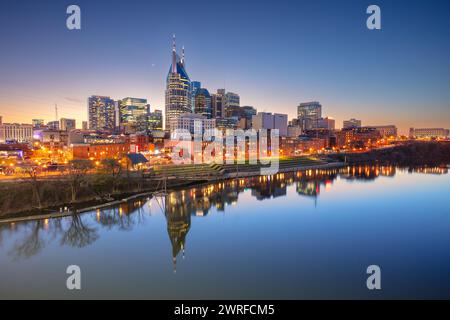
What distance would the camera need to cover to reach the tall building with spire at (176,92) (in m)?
109

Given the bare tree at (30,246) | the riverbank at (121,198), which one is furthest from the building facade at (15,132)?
the bare tree at (30,246)

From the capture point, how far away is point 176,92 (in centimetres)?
10919

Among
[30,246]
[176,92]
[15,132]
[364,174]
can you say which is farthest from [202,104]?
[30,246]

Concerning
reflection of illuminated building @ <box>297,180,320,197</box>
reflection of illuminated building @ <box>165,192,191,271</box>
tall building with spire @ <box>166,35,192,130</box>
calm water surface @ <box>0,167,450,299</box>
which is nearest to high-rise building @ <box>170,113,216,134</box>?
tall building with spire @ <box>166,35,192,130</box>

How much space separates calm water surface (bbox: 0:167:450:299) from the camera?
26.2 feet

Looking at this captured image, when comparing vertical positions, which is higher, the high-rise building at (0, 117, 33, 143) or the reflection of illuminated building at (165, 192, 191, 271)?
the high-rise building at (0, 117, 33, 143)

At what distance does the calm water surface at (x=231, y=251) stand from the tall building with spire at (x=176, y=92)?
306ft

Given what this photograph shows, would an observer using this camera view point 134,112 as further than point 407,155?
Yes

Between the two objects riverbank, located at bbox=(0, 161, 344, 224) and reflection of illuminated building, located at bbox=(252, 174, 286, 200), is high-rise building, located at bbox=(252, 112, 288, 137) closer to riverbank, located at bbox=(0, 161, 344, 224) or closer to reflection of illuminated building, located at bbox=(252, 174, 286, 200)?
riverbank, located at bbox=(0, 161, 344, 224)

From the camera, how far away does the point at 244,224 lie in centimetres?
1488

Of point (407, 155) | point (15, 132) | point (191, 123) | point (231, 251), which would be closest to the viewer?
point (231, 251)

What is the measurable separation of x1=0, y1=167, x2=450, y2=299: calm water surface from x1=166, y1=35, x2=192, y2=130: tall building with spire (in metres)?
93.1

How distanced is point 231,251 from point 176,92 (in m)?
105

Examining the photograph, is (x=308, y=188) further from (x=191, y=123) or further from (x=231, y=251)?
(x=191, y=123)
